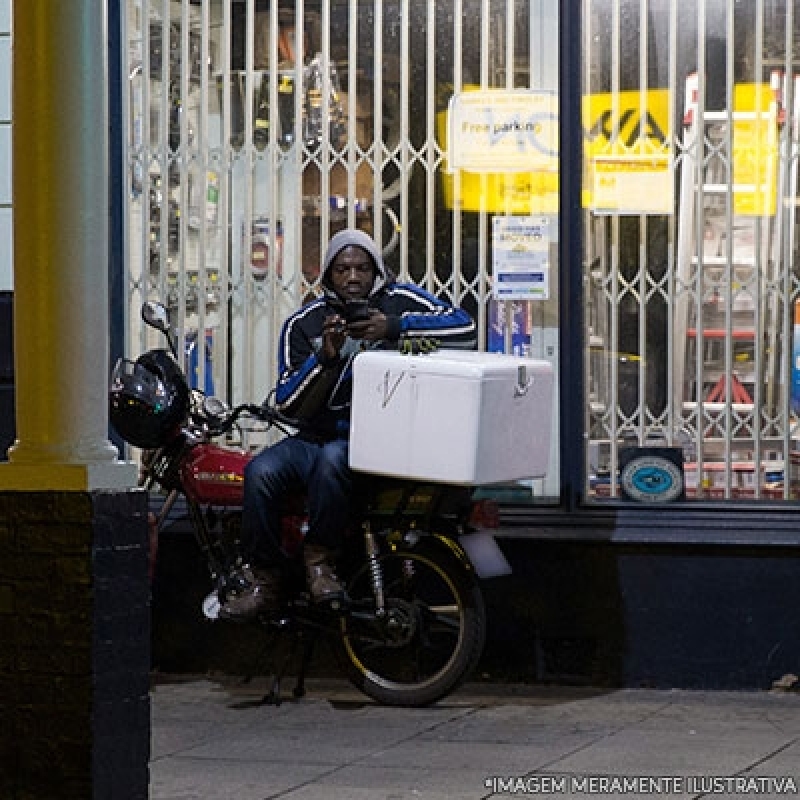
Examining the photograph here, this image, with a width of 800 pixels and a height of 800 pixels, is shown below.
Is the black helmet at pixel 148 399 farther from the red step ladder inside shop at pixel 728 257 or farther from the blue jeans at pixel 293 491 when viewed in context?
the red step ladder inside shop at pixel 728 257

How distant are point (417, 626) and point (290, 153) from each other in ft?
7.27

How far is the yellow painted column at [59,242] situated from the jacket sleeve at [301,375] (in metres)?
2.37

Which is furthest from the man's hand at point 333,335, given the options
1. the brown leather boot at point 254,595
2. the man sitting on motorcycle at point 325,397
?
the brown leather boot at point 254,595

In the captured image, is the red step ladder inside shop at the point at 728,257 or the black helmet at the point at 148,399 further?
the red step ladder inside shop at the point at 728,257

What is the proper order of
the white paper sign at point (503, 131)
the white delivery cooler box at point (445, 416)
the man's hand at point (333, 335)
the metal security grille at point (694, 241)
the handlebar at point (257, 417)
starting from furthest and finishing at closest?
the white paper sign at point (503, 131), the metal security grille at point (694, 241), the handlebar at point (257, 417), the man's hand at point (333, 335), the white delivery cooler box at point (445, 416)

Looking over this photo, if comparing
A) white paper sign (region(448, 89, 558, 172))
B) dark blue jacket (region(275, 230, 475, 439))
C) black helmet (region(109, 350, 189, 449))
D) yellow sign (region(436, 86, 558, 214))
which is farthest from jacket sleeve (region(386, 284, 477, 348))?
black helmet (region(109, 350, 189, 449))

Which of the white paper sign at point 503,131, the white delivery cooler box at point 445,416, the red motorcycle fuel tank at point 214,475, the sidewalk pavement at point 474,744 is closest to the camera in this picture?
the sidewalk pavement at point 474,744

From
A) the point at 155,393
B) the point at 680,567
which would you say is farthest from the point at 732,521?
the point at 155,393

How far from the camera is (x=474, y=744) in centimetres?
710

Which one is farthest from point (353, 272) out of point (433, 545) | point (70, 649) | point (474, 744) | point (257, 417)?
point (70, 649)

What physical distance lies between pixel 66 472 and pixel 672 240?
3714 mm

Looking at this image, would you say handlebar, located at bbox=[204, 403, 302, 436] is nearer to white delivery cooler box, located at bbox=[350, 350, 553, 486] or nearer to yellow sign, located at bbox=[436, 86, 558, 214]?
white delivery cooler box, located at bbox=[350, 350, 553, 486]

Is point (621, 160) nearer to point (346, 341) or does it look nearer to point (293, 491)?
point (346, 341)

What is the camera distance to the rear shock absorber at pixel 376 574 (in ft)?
25.6
